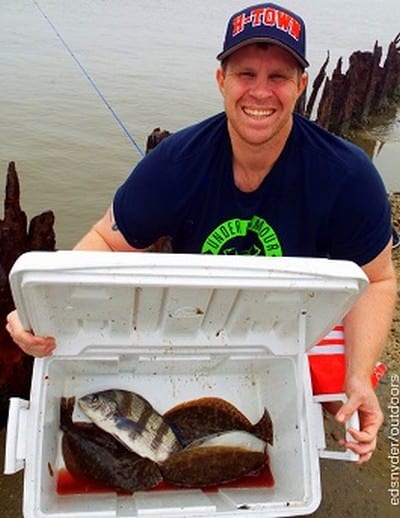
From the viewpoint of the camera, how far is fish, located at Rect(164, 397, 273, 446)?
290 centimetres

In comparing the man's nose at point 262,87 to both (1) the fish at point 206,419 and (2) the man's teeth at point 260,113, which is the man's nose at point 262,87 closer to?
(2) the man's teeth at point 260,113

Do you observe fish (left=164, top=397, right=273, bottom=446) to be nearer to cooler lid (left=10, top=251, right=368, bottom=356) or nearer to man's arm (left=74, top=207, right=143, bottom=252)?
cooler lid (left=10, top=251, right=368, bottom=356)

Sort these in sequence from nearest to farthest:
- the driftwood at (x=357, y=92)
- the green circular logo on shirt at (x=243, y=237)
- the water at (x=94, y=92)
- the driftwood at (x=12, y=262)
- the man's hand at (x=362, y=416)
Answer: the man's hand at (x=362, y=416)
the green circular logo on shirt at (x=243, y=237)
the driftwood at (x=12, y=262)
the water at (x=94, y=92)
the driftwood at (x=357, y=92)

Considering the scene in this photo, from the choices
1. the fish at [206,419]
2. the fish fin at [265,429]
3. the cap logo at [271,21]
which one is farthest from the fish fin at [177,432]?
the cap logo at [271,21]

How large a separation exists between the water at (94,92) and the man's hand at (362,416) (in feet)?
17.2

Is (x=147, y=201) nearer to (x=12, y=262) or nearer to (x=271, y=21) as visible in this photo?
(x=271, y=21)

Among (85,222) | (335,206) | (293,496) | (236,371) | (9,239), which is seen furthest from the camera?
(85,222)

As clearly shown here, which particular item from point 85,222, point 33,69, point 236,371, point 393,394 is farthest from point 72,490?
point 33,69

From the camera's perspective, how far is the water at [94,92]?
27.6ft

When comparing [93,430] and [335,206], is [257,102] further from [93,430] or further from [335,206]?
[93,430]

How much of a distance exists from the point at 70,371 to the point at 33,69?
38.4 ft

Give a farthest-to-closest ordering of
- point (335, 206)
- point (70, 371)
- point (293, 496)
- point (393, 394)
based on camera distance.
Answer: point (393, 394)
point (70, 371)
point (335, 206)
point (293, 496)

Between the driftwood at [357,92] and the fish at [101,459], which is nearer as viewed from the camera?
the fish at [101,459]

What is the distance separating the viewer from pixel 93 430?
282cm
